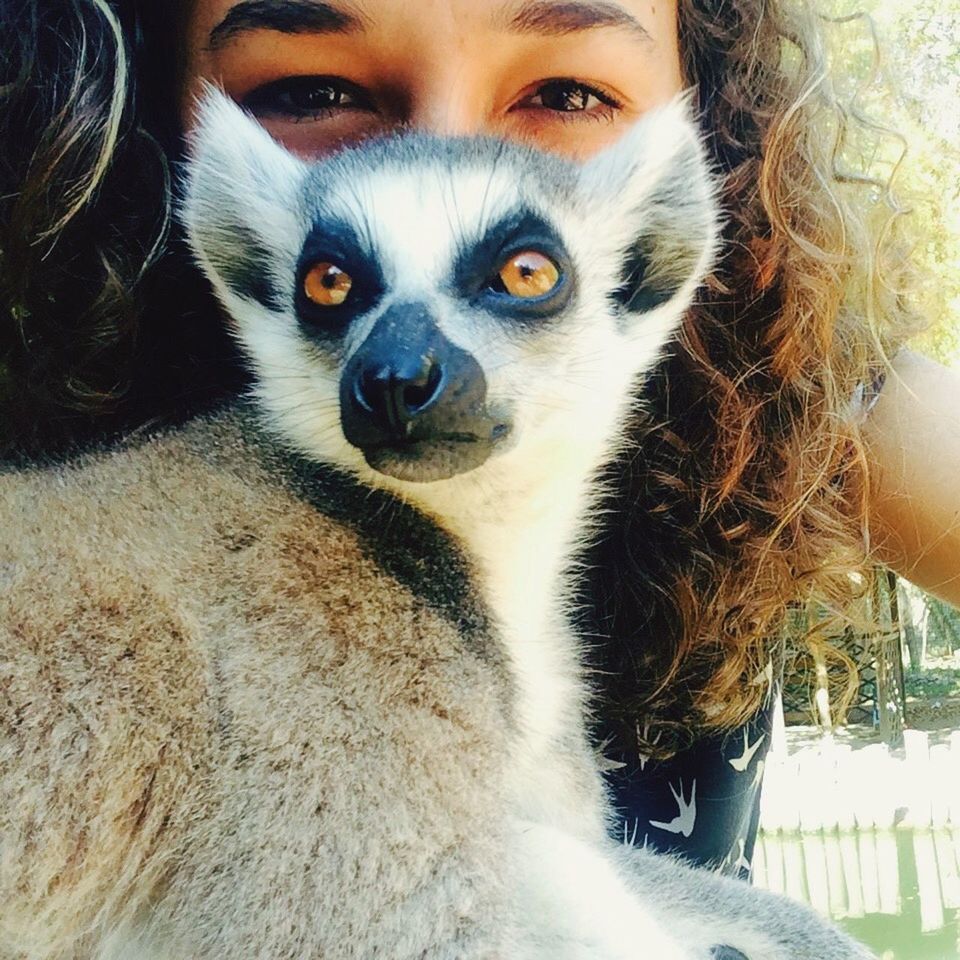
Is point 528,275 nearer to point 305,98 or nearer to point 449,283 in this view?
point 449,283

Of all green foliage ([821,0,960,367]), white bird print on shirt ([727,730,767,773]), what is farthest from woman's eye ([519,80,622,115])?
white bird print on shirt ([727,730,767,773])

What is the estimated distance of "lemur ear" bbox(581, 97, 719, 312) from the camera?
134 centimetres

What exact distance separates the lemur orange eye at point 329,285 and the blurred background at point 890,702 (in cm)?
95

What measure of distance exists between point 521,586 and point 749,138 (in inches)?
31.3

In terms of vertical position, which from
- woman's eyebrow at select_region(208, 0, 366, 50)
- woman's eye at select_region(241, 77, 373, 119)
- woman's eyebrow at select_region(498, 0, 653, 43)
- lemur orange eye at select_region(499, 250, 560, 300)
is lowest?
lemur orange eye at select_region(499, 250, 560, 300)

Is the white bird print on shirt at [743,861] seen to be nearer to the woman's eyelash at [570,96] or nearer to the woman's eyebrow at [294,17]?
the woman's eyelash at [570,96]

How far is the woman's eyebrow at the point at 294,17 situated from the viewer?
123 cm

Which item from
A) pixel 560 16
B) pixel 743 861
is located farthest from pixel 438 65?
pixel 743 861

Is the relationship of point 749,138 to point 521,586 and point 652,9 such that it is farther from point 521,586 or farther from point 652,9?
point 521,586

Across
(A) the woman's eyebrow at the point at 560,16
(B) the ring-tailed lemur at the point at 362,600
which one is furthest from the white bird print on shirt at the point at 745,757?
(A) the woman's eyebrow at the point at 560,16

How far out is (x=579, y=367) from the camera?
1287 mm

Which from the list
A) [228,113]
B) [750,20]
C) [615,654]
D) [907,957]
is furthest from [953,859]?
[228,113]

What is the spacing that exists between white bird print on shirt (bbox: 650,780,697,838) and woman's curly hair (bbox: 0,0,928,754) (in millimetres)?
87

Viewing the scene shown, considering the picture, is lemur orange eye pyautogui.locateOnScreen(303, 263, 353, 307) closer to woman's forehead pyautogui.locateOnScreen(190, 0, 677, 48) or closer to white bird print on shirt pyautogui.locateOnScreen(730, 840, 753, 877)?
woman's forehead pyautogui.locateOnScreen(190, 0, 677, 48)
